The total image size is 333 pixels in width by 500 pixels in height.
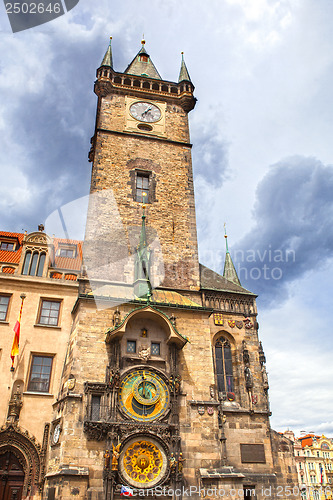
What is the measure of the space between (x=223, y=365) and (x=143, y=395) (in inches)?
156

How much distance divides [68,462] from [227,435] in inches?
211

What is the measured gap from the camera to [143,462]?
12594mm

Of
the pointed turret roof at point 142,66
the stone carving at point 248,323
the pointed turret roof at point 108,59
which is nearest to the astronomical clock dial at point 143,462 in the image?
the stone carving at point 248,323

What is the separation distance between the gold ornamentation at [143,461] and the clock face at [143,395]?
79cm

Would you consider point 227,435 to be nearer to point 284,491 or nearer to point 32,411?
point 284,491

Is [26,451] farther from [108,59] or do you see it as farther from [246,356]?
[108,59]

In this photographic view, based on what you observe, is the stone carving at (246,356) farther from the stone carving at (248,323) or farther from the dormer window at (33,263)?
the dormer window at (33,263)

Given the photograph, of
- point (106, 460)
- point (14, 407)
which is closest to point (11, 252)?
point (14, 407)

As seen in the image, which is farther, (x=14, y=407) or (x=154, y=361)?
(x=154, y=361)

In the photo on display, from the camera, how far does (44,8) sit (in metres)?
6.98

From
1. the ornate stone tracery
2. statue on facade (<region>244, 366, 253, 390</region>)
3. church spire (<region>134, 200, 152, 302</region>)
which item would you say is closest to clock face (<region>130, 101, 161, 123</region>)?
church spire (<region>134, 200, 152, 302</region>)

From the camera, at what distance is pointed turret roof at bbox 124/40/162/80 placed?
25292 mm

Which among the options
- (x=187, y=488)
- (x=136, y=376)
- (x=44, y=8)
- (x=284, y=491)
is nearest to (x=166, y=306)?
(x=136, y=376)

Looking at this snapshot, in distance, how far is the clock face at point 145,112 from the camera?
21.8 m
